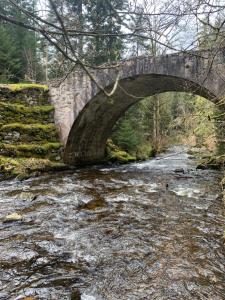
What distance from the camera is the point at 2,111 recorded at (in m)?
12.1

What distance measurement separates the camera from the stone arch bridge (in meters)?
9.46

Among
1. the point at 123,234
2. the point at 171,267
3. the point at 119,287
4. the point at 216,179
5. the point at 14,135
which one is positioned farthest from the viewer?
the point at 14,135

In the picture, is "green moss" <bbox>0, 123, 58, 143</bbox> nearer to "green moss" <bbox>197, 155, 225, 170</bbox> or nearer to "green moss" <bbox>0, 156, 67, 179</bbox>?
"green moss" <bbox>0, 156, 67, 179</bbox>

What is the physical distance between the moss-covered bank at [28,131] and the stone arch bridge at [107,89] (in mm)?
453

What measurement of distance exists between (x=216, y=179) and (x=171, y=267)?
6.70m

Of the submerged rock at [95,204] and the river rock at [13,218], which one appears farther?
the submerged rock at [95,204]

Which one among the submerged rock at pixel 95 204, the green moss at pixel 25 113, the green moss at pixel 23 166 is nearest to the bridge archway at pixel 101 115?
the green moss at pixel 25 113

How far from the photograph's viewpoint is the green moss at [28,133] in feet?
38.0

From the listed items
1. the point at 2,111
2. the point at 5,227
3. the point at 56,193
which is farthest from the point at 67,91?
the point at 5,227

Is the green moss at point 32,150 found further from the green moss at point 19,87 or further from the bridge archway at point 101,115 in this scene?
the green moss at point 19,87

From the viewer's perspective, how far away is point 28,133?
12.2m

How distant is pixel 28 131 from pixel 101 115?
3.26m

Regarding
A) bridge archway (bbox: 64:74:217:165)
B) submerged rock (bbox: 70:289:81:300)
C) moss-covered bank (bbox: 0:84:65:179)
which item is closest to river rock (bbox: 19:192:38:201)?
moss-covered bank (bbox: 0:84:65:179)

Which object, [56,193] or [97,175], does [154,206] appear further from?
[97,175]
